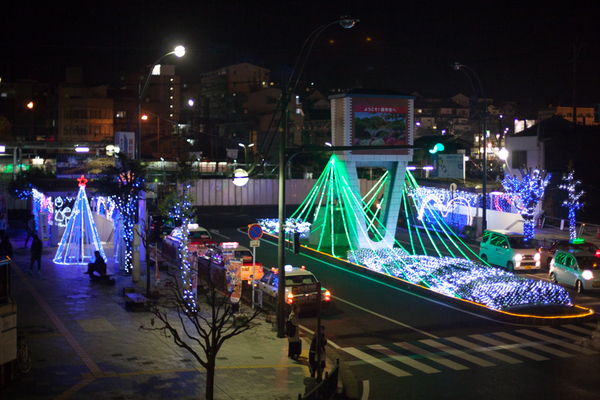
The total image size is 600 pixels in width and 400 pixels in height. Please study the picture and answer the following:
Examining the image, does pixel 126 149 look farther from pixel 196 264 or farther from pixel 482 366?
pixel 482 366

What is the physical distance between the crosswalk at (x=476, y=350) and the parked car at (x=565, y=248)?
10.0 m

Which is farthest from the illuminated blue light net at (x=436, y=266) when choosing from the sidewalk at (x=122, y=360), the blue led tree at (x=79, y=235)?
the blue led tree at (x=79, y=235)

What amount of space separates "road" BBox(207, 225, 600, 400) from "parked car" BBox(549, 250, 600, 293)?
0.60 m

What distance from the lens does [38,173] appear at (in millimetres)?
41938

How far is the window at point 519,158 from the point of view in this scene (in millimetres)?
47328

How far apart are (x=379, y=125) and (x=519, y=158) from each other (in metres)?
22.4

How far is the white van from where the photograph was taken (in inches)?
1029

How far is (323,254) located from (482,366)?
676 inches

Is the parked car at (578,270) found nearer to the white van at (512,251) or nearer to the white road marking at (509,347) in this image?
the white van at (512,251)

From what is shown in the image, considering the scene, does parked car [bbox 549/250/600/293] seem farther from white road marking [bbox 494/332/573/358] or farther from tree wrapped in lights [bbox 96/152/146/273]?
tree wrapped in lights [bbox 96/152/146/273]

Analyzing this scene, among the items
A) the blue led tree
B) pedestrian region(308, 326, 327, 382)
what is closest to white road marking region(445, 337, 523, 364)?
pedestrian region(308, 326, 327, 382)

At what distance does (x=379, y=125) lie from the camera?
99.3 ft

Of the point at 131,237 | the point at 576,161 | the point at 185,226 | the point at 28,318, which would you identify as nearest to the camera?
the point at 28,318

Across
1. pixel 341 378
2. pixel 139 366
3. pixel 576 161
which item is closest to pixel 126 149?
pixel 139 366
